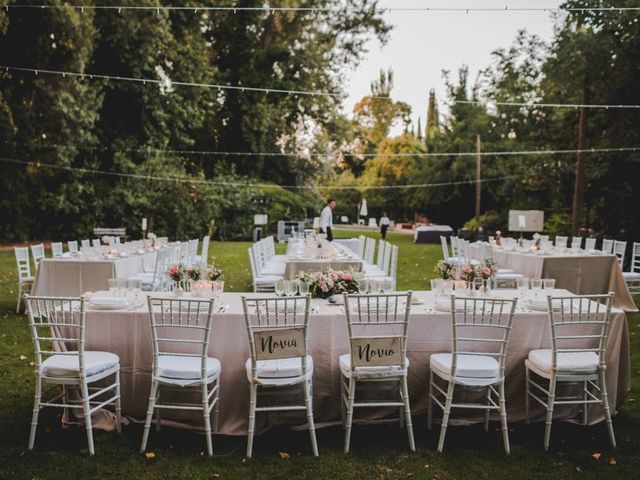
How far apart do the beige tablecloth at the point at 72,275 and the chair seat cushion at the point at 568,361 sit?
19.2 feet

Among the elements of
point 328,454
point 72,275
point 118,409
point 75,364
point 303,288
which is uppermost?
point 303,288

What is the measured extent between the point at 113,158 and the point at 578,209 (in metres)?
15.6

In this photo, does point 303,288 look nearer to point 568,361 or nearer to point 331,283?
point 331,283

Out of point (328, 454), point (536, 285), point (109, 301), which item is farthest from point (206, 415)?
point (536, 285)

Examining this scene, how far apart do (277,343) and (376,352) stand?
2.12ft

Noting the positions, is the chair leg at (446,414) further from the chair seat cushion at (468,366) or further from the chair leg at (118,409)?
the chair leg at (118,409)

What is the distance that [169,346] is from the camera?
13.2ft

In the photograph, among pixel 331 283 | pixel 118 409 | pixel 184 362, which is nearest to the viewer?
pixel 184 362

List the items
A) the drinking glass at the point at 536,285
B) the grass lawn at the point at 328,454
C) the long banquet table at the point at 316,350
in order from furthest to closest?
the drinking glass at the point at 536,285 < the long banquet table at the point at 316,350 < the grass lawn at the point at 328,454

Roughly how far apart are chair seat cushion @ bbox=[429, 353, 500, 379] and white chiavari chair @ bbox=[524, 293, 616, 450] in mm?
367

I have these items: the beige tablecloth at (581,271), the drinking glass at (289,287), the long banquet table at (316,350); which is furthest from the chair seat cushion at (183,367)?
the beige tablecloth at (581,271)

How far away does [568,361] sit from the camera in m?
3.81

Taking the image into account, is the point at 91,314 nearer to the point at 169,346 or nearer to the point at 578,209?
the point at 169,346

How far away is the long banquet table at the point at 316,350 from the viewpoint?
398 centimetres
